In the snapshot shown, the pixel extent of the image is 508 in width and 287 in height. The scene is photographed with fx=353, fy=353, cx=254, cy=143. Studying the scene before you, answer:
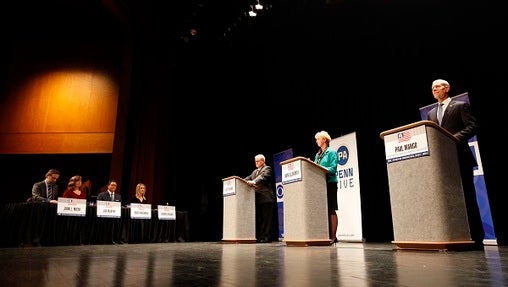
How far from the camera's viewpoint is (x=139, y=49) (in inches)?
342

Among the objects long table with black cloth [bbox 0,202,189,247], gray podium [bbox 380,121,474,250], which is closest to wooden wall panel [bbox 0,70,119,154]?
long table with black cloth [bbox 0,202,189,247]

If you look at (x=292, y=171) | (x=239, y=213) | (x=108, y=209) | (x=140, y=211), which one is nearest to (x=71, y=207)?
(x=108, y=209)

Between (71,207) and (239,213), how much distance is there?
2519 millimetres

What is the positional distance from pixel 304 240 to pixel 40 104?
828 centimetres

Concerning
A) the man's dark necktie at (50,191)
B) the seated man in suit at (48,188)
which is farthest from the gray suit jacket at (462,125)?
the man's dark necktie at (50,191)

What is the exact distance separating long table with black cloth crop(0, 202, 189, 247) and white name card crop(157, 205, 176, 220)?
0.10 m

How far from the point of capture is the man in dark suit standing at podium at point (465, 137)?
2.55 meters

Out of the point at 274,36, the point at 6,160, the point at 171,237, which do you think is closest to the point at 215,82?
the point at 274,36

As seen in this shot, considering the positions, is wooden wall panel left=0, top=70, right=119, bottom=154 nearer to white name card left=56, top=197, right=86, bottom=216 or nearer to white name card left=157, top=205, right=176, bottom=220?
white name card left=157, top=205, right=176, bottom=220

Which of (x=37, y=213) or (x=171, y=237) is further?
(x=171, y=237)

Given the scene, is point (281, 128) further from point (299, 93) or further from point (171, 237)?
point (171, 237)

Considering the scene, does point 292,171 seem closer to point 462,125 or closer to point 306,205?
point 306,205

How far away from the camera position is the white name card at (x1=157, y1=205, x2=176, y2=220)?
Answer: 20.7 ft

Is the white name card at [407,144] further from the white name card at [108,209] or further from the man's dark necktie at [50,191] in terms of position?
the man's dark necktie at [50,191]
